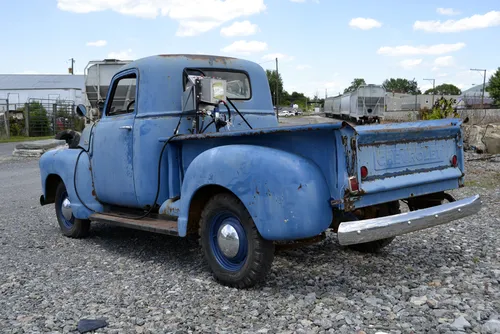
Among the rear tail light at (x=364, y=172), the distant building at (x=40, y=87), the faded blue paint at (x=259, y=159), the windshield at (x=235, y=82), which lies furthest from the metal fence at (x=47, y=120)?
the distant building at (x=40, y=87)

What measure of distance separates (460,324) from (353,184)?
3.82 feet

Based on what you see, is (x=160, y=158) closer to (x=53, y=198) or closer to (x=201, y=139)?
A: (x=201, y=139)

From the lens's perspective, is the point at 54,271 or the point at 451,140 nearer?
the point at 451,140

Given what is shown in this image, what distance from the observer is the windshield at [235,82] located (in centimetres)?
610

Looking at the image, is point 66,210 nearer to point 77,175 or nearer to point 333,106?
point 77,175

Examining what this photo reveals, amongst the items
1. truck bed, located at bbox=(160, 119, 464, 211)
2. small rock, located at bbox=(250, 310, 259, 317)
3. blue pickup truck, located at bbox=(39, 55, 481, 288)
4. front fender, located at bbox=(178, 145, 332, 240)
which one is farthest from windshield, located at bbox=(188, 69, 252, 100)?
small rock, located at bbox=(250, 310, 259, 317)

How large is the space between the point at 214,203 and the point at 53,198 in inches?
146

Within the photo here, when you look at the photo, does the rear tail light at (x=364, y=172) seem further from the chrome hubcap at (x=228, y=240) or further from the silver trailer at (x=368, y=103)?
the silver trailer at (x=368, y=103)

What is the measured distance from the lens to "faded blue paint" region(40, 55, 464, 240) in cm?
395

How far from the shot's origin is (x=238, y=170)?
4.24 meters

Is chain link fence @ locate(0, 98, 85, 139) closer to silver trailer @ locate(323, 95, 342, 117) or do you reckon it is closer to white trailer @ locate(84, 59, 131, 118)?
white trailer @ locate(84, 59, 131, 118)

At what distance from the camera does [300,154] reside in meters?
4.11

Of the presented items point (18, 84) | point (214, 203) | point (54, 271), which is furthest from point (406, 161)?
point (18, 84)

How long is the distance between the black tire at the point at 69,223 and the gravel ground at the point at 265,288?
15cm
